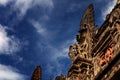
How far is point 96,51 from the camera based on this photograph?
907 inches

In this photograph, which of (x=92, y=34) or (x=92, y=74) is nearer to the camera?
(x=92, y=74)

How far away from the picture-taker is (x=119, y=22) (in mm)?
20922

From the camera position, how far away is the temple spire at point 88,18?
A: 87.4ft

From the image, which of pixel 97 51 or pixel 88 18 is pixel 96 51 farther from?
pixel 88 18

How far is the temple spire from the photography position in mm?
26653

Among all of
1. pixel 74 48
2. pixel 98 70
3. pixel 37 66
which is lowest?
pixel 98 70

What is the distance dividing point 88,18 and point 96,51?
197 inches

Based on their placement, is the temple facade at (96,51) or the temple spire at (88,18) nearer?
the temple facade at (96,51)

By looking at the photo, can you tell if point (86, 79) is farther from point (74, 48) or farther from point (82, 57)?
point (74, 48)

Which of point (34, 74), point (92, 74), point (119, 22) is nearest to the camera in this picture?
point (119, 22)

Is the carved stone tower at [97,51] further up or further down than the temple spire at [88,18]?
further down

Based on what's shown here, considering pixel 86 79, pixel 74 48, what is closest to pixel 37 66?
pixel 74 48

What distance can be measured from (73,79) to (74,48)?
289cm

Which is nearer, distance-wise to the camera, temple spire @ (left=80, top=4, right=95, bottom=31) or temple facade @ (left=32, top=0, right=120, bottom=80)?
temple facade @ (left=32, top=0, right=120, bottom=80)
